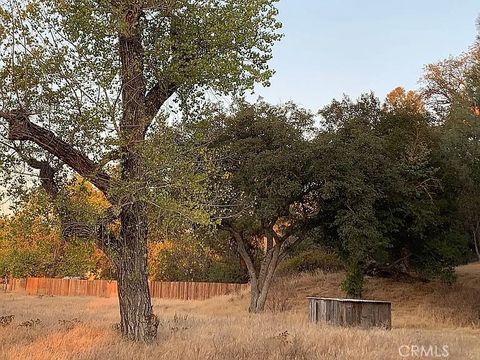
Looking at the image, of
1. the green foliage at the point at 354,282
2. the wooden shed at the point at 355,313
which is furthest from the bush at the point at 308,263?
the wooden shed at the point at 355,313

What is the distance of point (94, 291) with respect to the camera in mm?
45094

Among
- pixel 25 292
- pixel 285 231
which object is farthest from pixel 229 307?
pixel 25 292

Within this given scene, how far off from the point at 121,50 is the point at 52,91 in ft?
5.83

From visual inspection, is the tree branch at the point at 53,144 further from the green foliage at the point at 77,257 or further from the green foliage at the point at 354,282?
the green foliage at the point at 354,282

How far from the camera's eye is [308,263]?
37406 millimetres

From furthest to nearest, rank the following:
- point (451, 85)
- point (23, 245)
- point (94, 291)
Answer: point (94, 291)
point (451, 85)
point (23, 245)

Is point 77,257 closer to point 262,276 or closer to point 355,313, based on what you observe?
point 355,313

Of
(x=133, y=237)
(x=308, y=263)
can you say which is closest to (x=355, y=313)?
(x=133, y=237)

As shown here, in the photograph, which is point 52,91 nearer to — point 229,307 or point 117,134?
point 117,134

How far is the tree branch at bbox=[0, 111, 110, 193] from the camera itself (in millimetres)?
10898

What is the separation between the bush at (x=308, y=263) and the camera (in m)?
36.6

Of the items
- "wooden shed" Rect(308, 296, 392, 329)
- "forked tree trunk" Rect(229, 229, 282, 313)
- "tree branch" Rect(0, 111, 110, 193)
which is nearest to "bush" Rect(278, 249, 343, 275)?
"forked tree trunk" Rect(229, 229, 282, 313)

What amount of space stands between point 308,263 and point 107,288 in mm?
17629

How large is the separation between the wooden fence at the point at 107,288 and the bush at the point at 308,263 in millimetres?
3340
